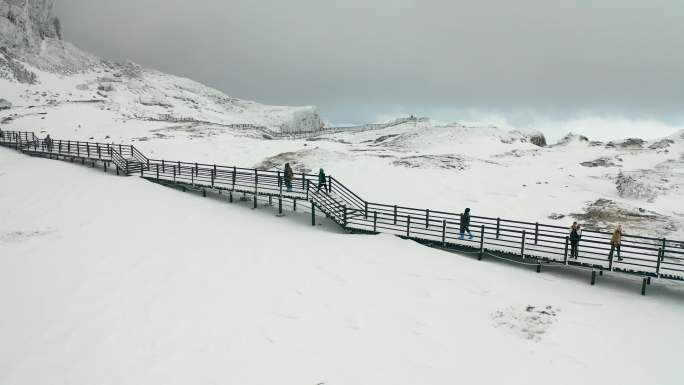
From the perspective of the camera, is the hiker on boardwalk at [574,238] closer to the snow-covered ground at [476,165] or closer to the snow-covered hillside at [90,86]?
the snow-covered ground at [476,165]

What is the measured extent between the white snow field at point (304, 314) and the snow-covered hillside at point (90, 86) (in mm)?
71609

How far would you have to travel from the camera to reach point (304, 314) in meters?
12.7

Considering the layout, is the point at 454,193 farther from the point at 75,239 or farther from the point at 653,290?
the point at 75,239

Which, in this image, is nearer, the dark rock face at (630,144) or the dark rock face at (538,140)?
the dark rock face at (630,144)

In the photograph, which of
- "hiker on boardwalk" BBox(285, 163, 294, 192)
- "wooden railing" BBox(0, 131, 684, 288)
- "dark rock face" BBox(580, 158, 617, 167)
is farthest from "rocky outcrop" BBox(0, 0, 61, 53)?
"dark rock face" BBox(580, 158, 617, 167)

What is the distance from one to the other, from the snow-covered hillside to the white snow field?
2819 inches

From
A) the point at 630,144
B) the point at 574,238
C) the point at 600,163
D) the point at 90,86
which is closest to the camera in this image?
the point at 574,238

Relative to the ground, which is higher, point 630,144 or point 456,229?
point 630,144

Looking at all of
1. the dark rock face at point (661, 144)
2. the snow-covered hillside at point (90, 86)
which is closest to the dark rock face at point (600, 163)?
the dark rock face at point (661, 144)

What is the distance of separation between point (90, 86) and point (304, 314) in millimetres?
142867

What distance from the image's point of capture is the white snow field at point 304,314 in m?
10.2

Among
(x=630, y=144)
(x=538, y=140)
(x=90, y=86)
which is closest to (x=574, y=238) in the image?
(x=630, y=144)

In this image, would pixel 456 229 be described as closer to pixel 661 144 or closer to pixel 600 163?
pixel 600 163

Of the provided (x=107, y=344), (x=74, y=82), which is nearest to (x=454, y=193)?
(x=107, y=344)
